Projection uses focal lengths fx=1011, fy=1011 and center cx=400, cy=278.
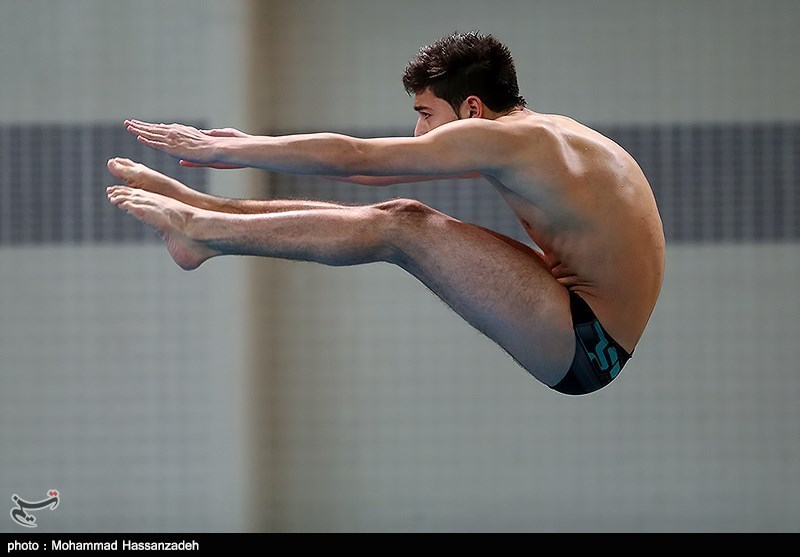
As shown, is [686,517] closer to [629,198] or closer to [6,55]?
[629,198]

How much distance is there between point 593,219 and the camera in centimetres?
270

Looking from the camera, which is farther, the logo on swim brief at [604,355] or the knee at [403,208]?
the logo on swim brief at [604,355]

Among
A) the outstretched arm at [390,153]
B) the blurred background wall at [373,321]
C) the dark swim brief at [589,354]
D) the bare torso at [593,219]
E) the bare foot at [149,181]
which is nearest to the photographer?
the outstretched arm at [390,153]

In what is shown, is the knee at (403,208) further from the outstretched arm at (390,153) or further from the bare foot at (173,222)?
the bare foot at (173,222)

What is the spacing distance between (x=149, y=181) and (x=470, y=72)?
38.5 inches

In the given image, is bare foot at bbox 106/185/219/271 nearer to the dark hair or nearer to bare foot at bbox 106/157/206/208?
bare foot at bbox 106/157/206/208

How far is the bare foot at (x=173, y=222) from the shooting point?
2723 millimetres

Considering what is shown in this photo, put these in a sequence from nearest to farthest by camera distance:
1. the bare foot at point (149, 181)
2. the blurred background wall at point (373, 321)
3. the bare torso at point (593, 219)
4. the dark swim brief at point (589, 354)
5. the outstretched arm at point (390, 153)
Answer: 1. the outstretched arm at point (390, 153)
2. the bare torso at point (593, 219)
3. the dark swim brief at point (589, 354)
4. the bare foot at point (149, 181)
5. the blurred background wall at point (373, 321)

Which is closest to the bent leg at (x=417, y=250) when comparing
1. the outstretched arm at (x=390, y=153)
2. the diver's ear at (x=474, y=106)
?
the outstretched arm at (x=390, y=153)

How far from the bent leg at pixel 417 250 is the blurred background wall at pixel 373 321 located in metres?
2.22

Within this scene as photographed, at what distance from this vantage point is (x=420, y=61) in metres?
2.87

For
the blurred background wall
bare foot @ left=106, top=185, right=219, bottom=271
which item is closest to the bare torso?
bare foot @ left=106, top=185, right=219, bottom=271

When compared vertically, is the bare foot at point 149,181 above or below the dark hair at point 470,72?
below
